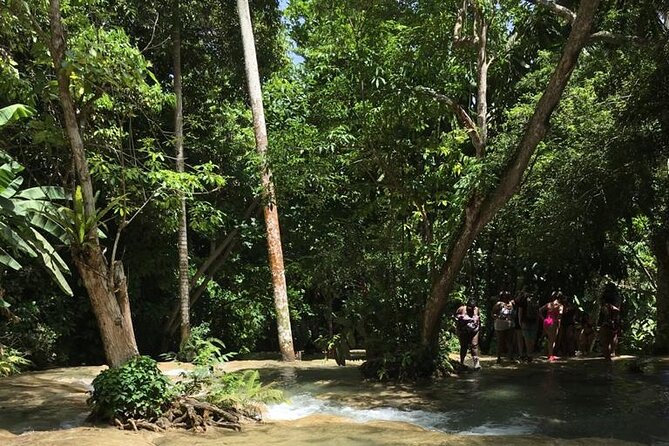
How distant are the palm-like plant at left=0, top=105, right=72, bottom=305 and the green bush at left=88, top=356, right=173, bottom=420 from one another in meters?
1.32

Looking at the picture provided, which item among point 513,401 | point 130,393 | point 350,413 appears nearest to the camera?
point 130,393

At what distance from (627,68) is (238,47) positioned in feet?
36.8

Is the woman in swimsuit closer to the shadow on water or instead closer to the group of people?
the group of people

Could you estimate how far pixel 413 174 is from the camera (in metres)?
13.4

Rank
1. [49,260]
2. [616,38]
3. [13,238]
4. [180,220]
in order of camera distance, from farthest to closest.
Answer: [180,220]
[616,38]
[49,260]
[13,238]

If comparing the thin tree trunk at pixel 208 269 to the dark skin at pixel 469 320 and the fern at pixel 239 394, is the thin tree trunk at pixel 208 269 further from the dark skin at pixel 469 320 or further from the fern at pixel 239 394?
the fern at pixel 239 394

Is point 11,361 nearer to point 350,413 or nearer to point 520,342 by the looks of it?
point 350,413

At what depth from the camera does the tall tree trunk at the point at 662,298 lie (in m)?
14.9

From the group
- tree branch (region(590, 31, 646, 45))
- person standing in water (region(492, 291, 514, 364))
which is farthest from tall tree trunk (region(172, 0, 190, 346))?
tree branch (region(590, 31, 646, 45))

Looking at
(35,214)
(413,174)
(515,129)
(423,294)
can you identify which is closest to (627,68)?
(515,129)

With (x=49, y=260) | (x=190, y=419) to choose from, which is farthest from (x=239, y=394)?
(x=49, y=260)

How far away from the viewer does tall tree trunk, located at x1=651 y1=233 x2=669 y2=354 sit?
14.9 metres

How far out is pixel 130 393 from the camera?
309 inches

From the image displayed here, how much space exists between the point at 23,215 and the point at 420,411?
20.6 feet
